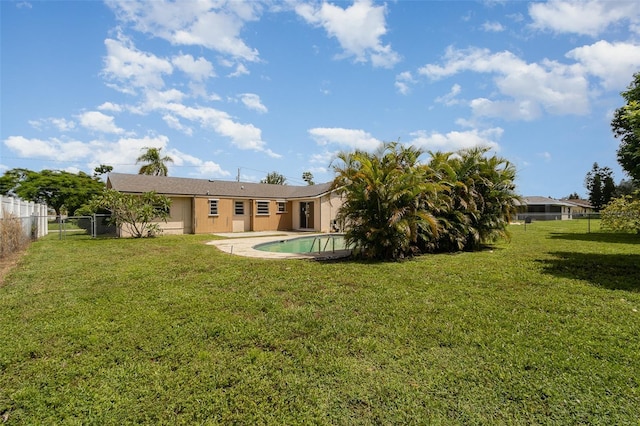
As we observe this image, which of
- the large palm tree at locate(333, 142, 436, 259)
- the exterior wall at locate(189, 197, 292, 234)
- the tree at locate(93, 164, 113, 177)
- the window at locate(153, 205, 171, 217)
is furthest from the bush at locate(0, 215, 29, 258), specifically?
the tree at locate(93, 164, 113, 177)

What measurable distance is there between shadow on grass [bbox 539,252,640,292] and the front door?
15761 millimetres

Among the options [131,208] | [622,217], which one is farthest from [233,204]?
[622,217]

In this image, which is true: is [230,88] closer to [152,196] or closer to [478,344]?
[152,196]

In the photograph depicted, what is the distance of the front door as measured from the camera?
2381cm

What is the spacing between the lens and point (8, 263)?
30.0 ft

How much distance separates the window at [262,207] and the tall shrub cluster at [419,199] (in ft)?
43.7

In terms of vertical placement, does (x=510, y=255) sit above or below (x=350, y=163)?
below

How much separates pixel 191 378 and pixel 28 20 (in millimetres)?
12324

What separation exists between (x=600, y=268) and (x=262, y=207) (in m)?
18.9

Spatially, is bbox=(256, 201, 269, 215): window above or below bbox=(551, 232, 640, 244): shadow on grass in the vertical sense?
above

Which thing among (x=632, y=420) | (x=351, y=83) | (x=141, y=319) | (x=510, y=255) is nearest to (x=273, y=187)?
(x=351, y=83)

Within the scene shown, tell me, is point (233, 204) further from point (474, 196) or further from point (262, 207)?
point (474, 196)

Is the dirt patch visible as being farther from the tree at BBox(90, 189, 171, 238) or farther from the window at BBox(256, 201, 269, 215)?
the window at BBox(256, 201, 269, 215)

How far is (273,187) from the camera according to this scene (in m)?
25.9
